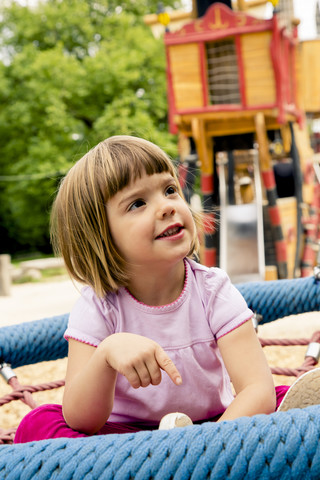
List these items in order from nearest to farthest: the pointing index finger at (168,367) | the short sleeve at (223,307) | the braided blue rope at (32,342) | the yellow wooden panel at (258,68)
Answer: the pointing index finger at (168,367) < the short sleeve at (223,307) < the braided blue rope at (32,342) < the yellow wooden panel at (258,68)

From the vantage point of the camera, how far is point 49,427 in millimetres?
928

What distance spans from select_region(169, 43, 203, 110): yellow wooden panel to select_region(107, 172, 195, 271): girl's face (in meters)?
4.48

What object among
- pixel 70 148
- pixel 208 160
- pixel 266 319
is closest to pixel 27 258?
pixel 70 148

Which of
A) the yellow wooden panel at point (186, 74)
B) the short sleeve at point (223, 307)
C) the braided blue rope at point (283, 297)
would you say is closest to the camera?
the short sleeve at point (223, 307)

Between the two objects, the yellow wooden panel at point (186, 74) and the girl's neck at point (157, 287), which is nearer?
the girl's neck at point (157, 287)

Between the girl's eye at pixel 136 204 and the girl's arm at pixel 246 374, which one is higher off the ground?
the girl's eye at pixel 136 204

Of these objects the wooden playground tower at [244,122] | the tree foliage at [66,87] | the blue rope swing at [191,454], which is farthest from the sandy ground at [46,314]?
the tree foliage at [66,87]

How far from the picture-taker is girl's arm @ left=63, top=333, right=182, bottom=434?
73 centimetres

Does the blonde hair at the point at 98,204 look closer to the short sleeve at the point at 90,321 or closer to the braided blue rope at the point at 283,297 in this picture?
the short sleeve at the point at 90,321

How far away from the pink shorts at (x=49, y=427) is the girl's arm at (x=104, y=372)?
2 cm

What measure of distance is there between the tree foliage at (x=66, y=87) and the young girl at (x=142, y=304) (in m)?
10.9

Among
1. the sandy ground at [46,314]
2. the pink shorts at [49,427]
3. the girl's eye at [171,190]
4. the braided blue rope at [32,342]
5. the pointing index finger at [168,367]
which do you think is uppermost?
the girl's eye at [171,190]

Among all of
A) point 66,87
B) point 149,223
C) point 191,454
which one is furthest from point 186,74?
point 66,87

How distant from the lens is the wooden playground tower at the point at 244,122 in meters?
5.12
